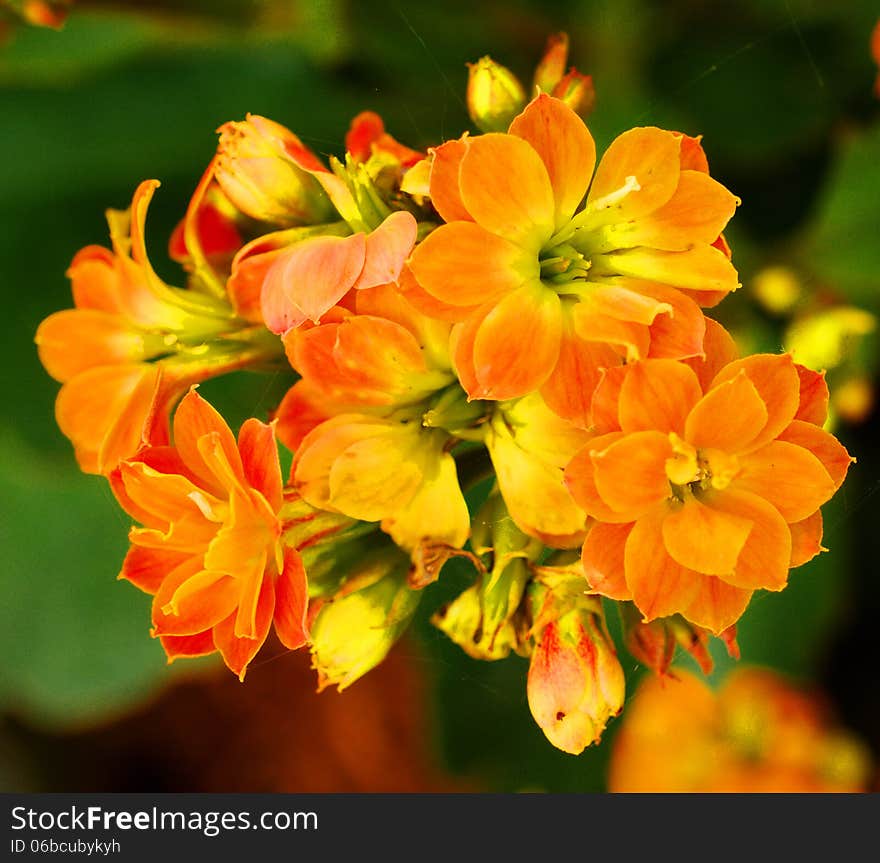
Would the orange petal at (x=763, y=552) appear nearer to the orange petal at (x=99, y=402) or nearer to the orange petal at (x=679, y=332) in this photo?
the orange petal at (x=679, y=332)

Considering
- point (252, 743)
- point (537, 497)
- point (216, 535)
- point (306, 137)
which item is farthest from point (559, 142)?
point (252, 743)

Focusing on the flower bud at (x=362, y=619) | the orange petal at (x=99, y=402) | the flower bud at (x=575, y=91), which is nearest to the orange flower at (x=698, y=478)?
the flower bud at (x=362, y=619)

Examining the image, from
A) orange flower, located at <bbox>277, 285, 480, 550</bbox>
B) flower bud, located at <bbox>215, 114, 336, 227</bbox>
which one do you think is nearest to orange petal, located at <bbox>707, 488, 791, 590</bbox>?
orange flower, located at <bbox>277, 285, 480, 550</bbox>

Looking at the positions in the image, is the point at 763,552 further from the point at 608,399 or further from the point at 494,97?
the point at 494,97

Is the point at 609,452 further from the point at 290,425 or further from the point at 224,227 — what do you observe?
the point at 224,227

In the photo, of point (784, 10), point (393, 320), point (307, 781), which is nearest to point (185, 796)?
point (307, 781)

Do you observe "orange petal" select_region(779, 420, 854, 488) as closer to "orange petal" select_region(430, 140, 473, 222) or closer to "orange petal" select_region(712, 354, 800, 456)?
"orange petal" select_region(712, 354, 800, 456)
